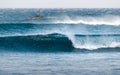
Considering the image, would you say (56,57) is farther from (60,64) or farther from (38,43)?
(38,43)

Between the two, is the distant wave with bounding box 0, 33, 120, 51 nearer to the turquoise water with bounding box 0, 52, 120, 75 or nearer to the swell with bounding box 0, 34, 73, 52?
the swell with bounding box 0, 34, 73, 52

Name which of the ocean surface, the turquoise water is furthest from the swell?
the turquoise water

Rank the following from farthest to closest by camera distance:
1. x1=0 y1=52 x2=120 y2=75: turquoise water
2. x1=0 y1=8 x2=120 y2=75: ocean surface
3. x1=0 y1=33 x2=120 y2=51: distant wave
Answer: x1=0 y1=33 x2=120 y2=51: distant wave < x1=0 y1=8 x2=120 y2=75: ocean surface < x1=0 y1=52 x2=120 y2=75: turquoise water

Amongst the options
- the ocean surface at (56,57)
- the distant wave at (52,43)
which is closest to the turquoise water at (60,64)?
the ocean surface at (56,57)

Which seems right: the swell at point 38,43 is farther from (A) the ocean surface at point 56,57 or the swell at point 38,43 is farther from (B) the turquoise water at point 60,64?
(B) the turquoise water at point 60,64

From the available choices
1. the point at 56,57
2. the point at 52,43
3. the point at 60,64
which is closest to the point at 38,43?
the point at 52,43

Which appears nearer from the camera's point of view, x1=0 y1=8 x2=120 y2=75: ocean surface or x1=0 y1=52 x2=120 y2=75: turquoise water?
x1=0 y1=52 x2=120 y2=75: turquoise water

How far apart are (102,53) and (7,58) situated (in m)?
5.07

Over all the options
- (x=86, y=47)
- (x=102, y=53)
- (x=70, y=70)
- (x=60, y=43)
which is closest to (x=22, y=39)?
(x=60, y=43)

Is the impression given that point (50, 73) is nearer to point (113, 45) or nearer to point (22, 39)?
point (113, 45)

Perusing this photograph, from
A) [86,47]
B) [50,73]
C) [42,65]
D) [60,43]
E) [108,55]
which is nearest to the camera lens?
[50,73]

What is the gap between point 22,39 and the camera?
1124 inches

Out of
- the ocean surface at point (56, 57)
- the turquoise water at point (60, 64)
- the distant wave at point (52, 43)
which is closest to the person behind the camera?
the turquoise water at point (60, 64)

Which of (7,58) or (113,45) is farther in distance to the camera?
(113,45)
